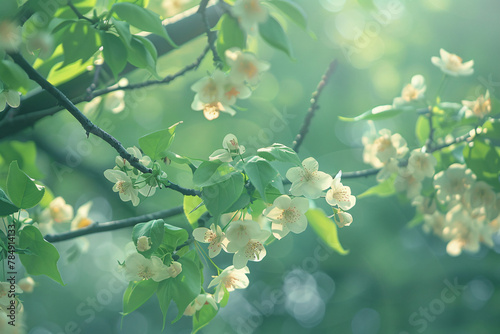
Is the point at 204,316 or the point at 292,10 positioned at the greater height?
the point at 292,10

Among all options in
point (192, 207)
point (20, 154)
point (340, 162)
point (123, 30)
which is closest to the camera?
point (123, 30)

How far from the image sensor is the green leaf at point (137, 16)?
32.1 inches

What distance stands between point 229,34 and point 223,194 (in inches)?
10.9

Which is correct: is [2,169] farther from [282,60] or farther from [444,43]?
[444,43]

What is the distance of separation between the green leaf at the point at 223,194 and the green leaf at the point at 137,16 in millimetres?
281

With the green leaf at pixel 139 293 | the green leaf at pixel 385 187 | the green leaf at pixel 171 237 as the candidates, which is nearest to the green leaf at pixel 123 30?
the green leaf at pixel 171 237

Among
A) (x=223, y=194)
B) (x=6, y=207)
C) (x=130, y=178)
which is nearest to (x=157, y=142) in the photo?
(x=130, y=178)

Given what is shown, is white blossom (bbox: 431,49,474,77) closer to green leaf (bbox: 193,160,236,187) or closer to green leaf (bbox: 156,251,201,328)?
green leaf (bbox: 193,160,236,187)

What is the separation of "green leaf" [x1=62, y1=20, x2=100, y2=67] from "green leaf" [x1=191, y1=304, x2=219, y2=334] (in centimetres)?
58

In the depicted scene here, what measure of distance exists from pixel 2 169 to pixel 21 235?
594 millimetres

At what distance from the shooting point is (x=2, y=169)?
137 centimetres

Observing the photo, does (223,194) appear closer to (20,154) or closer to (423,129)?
(20,154)

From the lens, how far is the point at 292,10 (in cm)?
73

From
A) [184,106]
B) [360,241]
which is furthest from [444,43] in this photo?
[184,106]
